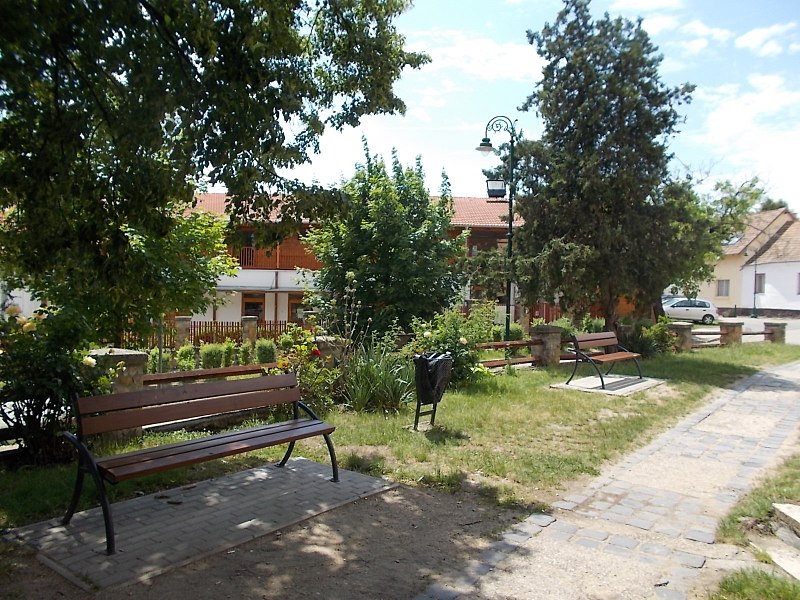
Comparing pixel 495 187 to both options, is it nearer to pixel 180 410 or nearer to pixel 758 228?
pixel 180 410

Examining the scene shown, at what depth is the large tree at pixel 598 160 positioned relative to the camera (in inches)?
543

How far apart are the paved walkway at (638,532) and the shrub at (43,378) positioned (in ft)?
12.0

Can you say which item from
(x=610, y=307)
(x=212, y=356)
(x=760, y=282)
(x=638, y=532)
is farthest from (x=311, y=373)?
(x=760, y=282)

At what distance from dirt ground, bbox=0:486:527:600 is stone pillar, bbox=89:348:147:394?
8.46ft

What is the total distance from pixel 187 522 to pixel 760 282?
48.7 m

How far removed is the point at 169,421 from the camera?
15.4 feet

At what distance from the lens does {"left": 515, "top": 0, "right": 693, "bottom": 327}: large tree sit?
45.3 ft

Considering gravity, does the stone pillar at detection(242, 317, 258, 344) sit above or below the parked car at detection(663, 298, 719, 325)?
below

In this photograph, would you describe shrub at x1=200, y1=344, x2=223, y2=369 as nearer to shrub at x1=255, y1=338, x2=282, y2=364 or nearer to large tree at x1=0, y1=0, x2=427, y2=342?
shrub at x1=255, y1=338, x2=282, y2=364

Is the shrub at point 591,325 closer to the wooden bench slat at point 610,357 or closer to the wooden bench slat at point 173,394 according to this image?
the wooden bench slat at point 610,357

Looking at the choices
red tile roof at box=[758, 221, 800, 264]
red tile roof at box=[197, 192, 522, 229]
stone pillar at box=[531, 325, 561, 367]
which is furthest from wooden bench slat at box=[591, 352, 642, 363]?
red tile roof at box=[758, 221, 800, 264]

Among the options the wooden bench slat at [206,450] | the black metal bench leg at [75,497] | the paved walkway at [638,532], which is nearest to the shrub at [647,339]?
the paved walkway at [638,532]

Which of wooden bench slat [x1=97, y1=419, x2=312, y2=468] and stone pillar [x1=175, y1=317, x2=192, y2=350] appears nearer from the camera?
wooden bench slat [x1=97, y1=419, x2=312, y2=468]

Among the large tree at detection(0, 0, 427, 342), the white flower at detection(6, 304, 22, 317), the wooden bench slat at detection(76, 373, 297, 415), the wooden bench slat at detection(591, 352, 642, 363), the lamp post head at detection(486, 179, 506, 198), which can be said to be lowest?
the wooden bench slat at detection(591, 352, 642, 363)
